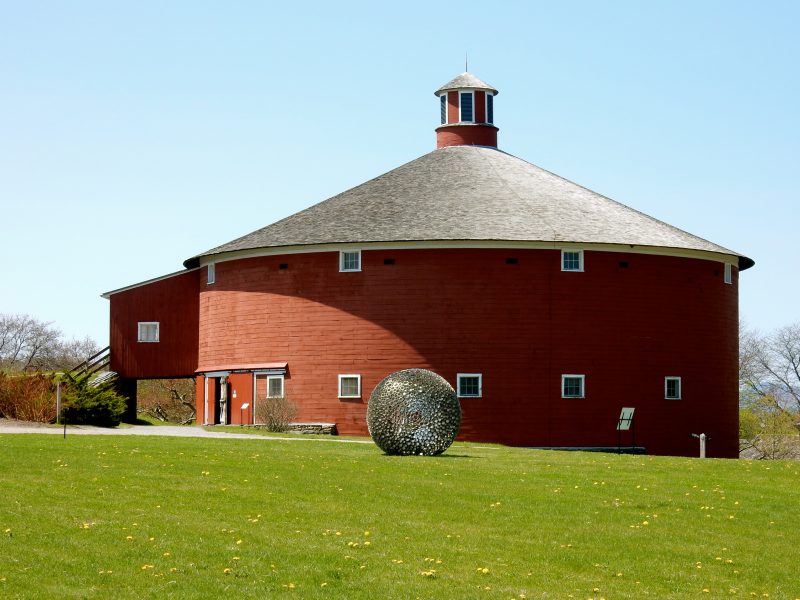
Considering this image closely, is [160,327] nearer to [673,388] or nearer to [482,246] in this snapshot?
[482,246]

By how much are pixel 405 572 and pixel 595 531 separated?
4.00 metres

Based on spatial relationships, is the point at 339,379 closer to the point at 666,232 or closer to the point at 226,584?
the point at 666,232

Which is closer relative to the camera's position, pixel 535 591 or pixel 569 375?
pixel 535 591

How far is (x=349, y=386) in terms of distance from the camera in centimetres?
4094

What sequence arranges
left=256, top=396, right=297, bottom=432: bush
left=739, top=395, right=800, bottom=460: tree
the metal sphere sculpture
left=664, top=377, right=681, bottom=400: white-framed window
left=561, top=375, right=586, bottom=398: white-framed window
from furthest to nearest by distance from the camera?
left=739, top=395, right=800, bottom=460: tree, left=664, top=377, right=681, bottom=400: white-framed window, left=256, top=396, right=297, bottom=432: bush, left=561, top=375, right=586, bottom=398: white-framed window, the metal sphere sculpture

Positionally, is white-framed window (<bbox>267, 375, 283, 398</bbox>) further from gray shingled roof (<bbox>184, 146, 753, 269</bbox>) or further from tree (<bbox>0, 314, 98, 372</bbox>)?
tree (<bbox>0, 314, 98, 372</bbox>)

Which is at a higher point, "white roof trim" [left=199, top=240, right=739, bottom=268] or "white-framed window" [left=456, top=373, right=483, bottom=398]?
"white roof trim" [left=199, top=240, right=739, bottom=268]

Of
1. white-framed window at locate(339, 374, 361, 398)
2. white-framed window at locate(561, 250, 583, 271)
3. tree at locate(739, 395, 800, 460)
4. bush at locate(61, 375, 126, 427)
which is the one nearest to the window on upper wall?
white-framed window at locate(561, 250, 583, 271)

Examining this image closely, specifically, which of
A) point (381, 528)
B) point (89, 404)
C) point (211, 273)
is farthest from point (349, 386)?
point (381, 528)

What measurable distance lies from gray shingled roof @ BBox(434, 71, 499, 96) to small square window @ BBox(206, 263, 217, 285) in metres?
12.4

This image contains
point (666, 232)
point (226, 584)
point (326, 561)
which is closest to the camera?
point (226, 584)

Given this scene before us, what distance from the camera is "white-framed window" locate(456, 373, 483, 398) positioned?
40188 mm

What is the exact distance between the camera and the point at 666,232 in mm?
44219

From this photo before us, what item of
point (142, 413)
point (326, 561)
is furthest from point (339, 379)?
point (142, 413)
